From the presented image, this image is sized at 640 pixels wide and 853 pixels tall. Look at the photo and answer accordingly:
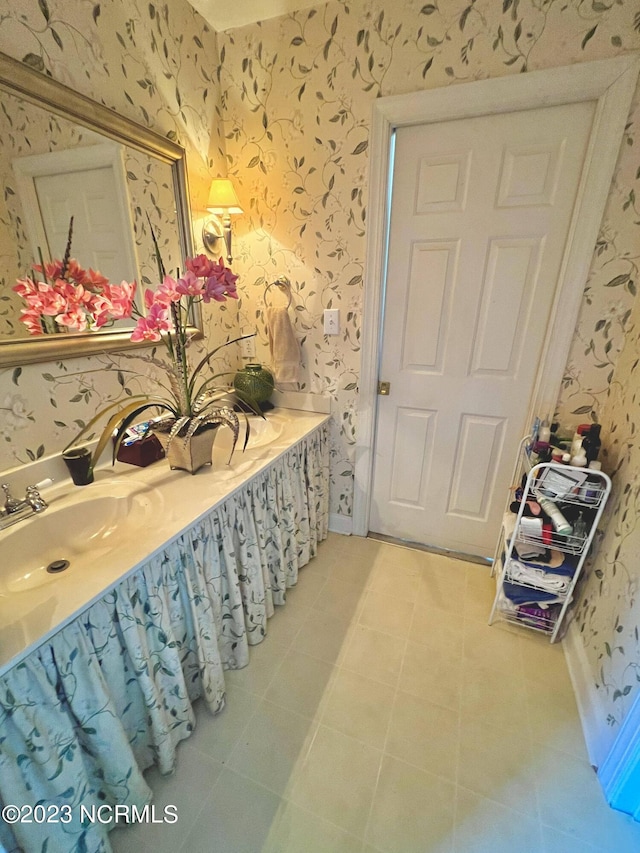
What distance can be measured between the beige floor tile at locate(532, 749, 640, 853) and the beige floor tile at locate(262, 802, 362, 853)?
0.55 m

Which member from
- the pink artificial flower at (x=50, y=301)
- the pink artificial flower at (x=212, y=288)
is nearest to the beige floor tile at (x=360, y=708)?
the pink artificial flower at (x=212, y=288)

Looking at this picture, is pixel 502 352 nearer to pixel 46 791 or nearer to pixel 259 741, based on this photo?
pixel 259 741

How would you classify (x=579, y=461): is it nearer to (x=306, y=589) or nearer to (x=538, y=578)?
(x=538, y=578)

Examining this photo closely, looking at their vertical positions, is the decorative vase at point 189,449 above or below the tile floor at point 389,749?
above

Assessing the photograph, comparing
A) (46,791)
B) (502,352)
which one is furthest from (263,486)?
(502,352)

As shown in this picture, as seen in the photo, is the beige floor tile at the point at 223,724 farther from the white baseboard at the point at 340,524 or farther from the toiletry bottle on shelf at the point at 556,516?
the toiletry bottle on shelf at the point at 556,516

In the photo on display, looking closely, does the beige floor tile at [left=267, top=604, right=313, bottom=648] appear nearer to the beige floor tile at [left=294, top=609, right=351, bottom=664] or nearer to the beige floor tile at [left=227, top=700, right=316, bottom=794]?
the beige floor tile at [left=294, top=609, right=351, bottom=664]

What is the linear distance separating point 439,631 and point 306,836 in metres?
0.82

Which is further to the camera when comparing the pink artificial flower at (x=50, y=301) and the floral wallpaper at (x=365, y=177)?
the floral wallpaper at (x=365, y=177)

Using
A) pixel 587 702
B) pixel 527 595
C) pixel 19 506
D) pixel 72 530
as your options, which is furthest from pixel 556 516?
pixel 19 506

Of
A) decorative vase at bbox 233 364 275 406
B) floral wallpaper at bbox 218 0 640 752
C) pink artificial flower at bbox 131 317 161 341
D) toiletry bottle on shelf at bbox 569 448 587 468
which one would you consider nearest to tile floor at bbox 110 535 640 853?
floral wallpaper at bbox 218 0 640 752

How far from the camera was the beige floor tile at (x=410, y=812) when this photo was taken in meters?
0.93

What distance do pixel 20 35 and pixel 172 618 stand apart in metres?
1.60

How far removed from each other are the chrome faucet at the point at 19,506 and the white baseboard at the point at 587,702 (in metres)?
1.79
